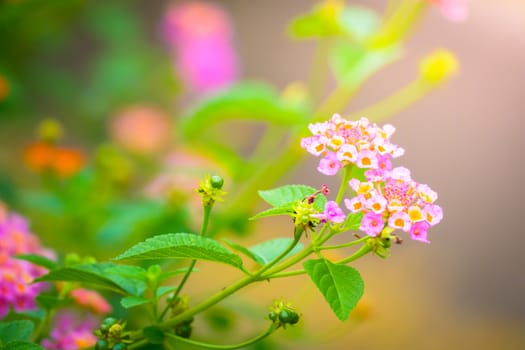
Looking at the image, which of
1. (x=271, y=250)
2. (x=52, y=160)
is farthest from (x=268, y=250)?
(x=52, y=160)

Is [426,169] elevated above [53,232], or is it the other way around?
[426,169]

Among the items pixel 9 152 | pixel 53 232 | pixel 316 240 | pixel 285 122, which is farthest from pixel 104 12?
pixel 316 240

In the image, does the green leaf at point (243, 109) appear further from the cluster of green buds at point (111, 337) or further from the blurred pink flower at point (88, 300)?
the cluster of green buds at point (111, 337)

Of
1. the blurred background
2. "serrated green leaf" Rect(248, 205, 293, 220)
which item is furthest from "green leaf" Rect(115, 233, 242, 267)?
the blurred background

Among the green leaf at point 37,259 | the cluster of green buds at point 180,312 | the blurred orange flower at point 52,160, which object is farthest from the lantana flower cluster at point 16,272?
the blurred orange flower at point 52,160

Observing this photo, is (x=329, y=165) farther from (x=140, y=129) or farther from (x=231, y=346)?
(x=140, y=129)

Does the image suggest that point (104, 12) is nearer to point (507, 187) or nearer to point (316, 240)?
point (507, 187)

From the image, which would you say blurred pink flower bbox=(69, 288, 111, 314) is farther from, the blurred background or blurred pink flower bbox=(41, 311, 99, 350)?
the blurred background
